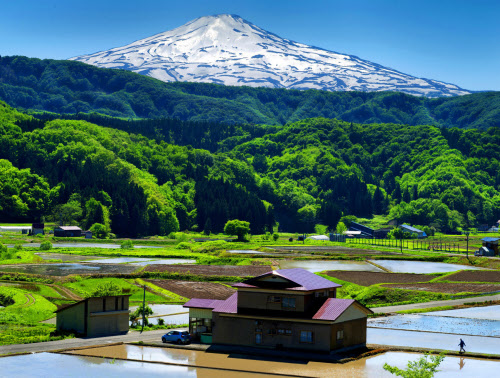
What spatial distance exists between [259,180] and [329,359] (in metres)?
166

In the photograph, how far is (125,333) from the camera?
39.7 meters

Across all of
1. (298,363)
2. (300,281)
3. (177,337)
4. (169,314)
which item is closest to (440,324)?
(300,281)

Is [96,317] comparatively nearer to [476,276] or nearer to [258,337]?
[258,337]

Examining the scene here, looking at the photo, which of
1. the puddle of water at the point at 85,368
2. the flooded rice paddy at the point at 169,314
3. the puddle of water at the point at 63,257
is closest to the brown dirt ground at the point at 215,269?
the puddle of water at the point at 63,257

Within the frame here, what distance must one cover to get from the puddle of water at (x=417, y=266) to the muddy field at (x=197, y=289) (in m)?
20.6

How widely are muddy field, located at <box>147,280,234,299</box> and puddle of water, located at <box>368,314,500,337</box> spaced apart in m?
12.7

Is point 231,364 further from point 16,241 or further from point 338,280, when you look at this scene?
point 16,241

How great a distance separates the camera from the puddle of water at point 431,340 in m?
35.1

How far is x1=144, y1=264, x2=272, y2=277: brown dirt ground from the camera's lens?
6769 cm

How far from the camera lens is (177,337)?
3631cm

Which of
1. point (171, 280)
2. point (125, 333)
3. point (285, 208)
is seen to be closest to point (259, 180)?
point (285, 208)

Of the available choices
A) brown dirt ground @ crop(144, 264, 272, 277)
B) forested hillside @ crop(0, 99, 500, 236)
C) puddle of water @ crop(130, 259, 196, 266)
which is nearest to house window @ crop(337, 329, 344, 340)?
brown dirt ground @ crop(144, 264, 272, 277)

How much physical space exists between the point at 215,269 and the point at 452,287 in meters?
22.5

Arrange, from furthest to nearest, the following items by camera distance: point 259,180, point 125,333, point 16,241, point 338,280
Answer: point 259,180 → point 16,241 → point 338,280 → point 125,333
